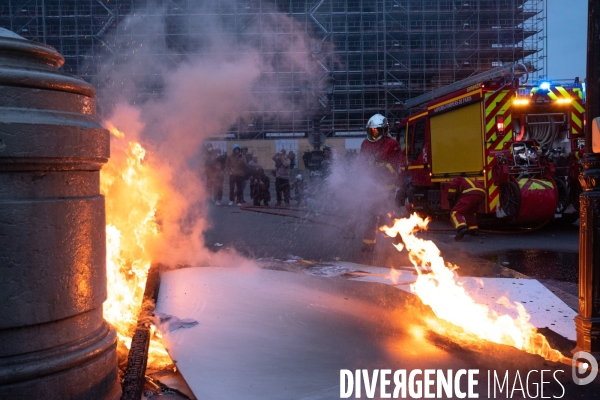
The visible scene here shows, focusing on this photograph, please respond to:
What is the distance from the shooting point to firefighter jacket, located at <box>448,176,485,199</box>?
9977 mm

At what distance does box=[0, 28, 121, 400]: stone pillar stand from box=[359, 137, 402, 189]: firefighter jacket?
20.0 feet

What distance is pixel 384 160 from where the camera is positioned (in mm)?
8383

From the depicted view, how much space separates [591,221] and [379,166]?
4.85m

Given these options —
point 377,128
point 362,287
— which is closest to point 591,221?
point 362,287

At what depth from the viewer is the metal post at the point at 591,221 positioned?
3.57m

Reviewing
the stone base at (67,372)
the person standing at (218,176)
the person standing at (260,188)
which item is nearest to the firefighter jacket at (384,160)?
the stone base at (67,372)

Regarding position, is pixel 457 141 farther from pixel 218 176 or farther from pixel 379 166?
pixel 218 176

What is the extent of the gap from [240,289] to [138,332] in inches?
59.8

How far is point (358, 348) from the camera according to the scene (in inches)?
138

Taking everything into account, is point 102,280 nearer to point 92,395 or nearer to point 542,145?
point 92,395

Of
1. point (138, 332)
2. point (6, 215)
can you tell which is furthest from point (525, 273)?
point (6, 215)

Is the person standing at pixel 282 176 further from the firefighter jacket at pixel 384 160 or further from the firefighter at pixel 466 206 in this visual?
the firefighter jacket at pixel 384 160

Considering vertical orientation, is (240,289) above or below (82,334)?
below

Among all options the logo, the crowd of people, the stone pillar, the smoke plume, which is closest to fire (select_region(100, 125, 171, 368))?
the smoke plume
